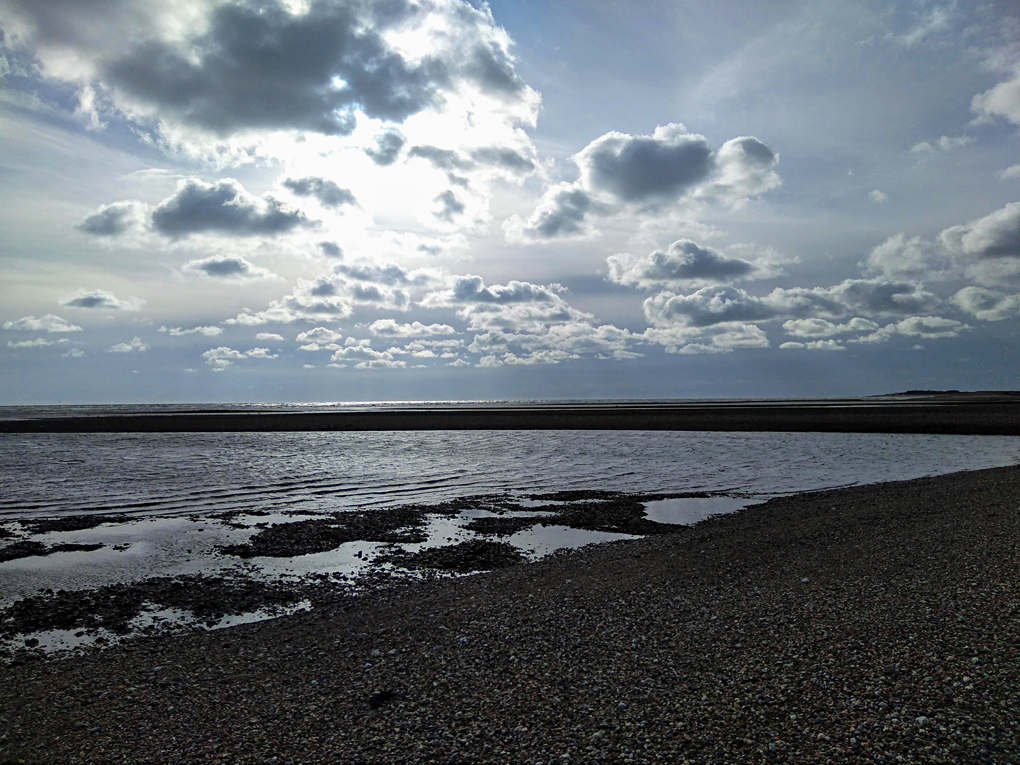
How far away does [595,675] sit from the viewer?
8.19 m

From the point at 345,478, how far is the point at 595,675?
26171mm

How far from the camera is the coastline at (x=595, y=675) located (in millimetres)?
6586

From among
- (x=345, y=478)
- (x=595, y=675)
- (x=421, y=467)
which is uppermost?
(x=595, y=675)

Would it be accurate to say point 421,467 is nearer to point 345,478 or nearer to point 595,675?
point 345,478

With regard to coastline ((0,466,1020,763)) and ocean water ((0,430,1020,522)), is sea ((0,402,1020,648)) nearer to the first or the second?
ocean water ((0,430,1020,522))

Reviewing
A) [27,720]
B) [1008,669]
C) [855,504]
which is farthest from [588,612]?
[855,504]

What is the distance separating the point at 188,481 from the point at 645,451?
28.9m

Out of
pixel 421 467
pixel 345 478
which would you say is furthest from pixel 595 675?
pixel 421 467

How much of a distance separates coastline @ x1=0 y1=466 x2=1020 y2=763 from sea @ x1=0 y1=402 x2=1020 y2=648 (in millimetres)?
5363

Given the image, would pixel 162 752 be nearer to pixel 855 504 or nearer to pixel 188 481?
pixel 855 504

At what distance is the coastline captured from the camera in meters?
6.59

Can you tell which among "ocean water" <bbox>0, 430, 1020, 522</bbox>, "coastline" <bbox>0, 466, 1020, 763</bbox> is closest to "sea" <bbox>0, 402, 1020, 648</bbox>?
"ocean water" <bbox>0, 430, 1020, 522</bbox>

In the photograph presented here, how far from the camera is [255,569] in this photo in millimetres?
15797

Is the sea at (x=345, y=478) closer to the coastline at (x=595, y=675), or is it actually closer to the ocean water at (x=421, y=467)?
the ocean water at (x=421, y=467)
